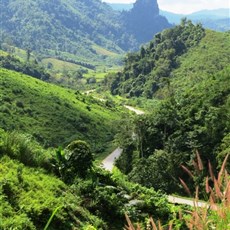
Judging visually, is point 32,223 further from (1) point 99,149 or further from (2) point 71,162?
(1) point 99,149

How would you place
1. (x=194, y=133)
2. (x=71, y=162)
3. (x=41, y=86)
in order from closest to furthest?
(x=71, y=162)
(x=194, y=133)
(x=41, y=86)

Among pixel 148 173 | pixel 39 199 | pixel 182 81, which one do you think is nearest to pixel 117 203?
pixel 39 199

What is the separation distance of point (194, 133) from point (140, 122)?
7.18 m

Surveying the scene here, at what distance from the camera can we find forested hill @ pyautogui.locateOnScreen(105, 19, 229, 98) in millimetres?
121125

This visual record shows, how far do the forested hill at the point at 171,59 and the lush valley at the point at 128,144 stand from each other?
1.16ft

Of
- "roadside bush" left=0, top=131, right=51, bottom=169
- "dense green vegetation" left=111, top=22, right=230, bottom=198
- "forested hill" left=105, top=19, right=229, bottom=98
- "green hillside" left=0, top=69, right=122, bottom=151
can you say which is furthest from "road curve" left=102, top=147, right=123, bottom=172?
"forested hill" left=105, top=19, right=229, bottom=98

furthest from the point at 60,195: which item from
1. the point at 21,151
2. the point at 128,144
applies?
the point at 128,144

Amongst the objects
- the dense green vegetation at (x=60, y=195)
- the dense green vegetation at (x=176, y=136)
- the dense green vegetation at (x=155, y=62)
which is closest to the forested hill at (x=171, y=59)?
the dense green vegetation at (x=155, y=62)

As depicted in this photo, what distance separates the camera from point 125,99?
431ft

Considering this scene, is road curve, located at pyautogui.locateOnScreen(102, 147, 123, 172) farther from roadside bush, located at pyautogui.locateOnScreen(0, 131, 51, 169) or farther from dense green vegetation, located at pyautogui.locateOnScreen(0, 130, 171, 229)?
roadside bush, located at pyautogui.locateOnScreen(0, 131, 51, 169)

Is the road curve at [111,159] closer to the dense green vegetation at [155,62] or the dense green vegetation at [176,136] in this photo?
the dense green vegetation at [176,136]

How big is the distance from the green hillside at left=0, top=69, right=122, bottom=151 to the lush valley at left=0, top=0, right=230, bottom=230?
228mm

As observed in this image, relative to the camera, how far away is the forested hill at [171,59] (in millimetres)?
121125

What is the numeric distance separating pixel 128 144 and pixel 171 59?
271 feet
